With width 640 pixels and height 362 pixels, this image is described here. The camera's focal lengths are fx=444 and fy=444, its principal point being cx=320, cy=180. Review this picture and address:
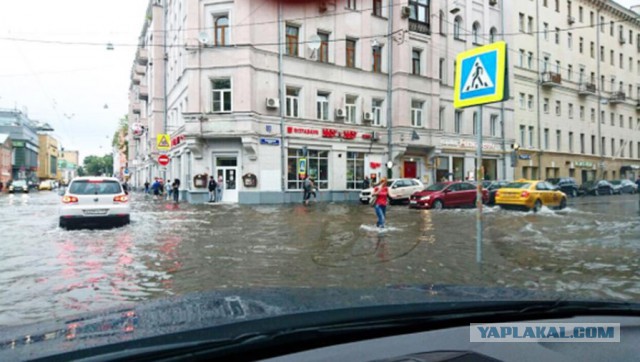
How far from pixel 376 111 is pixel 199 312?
30797mm

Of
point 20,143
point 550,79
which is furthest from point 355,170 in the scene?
point 20,143

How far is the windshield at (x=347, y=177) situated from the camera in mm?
6406

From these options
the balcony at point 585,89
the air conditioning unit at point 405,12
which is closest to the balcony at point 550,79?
the balcony at point 585,89

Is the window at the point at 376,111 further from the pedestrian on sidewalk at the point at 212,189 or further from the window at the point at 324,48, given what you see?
the pedestrian on sidewalk at the point at 212,189

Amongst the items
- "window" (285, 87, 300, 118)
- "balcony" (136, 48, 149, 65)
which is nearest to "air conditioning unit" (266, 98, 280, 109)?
"window" (285, 87, 300, 118)

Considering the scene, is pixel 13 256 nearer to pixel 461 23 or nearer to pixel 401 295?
pixel 401 295

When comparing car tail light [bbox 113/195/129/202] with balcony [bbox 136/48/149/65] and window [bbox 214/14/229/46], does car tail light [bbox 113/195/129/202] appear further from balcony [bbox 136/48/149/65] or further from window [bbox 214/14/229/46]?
balcony [bbox 136/48/149/65]

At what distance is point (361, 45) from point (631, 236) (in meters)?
21.9

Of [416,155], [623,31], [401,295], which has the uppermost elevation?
[623,31]

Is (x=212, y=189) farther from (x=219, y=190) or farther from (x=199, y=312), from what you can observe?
(x=199, y=312)

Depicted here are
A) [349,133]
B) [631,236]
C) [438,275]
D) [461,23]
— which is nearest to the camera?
[438,275]

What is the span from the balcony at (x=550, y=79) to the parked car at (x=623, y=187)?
36.8 feet

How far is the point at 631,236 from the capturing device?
12469mm

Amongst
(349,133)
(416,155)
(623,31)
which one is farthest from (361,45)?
(623,31)
